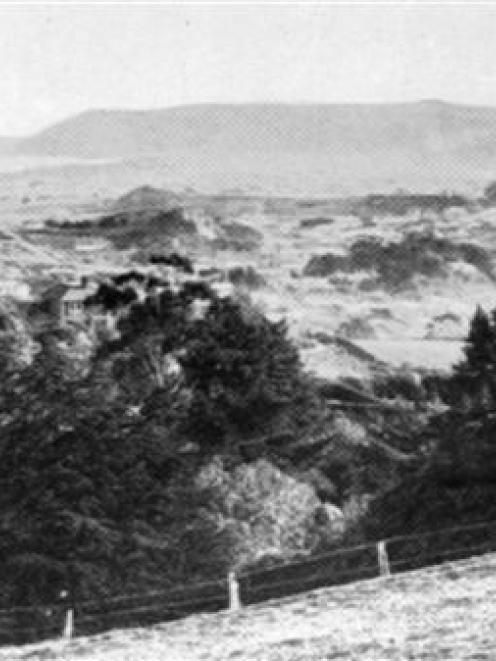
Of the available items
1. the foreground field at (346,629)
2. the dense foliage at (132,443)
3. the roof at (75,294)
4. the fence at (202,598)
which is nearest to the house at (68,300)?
the roof at (75,294)

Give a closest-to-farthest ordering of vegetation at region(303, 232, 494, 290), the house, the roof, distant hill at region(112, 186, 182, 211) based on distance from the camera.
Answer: the house → the roof → vegetation at region(303, 232, 494, 290) → distant hill at region(112, 186, 182, 211)

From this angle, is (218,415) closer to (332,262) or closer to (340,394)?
(340,394)

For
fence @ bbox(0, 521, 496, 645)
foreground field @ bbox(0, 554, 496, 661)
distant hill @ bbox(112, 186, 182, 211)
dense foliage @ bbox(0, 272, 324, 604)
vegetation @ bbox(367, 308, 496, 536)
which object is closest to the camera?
foreground field @ bbox(0, 554, 496, 661)

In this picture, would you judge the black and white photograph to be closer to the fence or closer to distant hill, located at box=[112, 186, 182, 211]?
the fence

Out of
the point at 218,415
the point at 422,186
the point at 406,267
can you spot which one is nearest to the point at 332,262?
the point at 406,267

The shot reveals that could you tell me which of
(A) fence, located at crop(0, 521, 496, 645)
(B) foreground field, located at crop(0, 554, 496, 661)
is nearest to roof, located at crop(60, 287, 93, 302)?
(A) fence, located at crop(0, 521, 496, 645)

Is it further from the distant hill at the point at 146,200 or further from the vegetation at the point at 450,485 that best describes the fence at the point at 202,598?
the distant hill at the point at 146,200

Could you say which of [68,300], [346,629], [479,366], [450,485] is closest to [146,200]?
[68,300]

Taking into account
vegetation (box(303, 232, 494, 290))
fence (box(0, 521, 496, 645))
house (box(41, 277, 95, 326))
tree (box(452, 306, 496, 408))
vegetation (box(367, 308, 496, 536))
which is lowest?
fence (box(0, 521, 496, 645))
